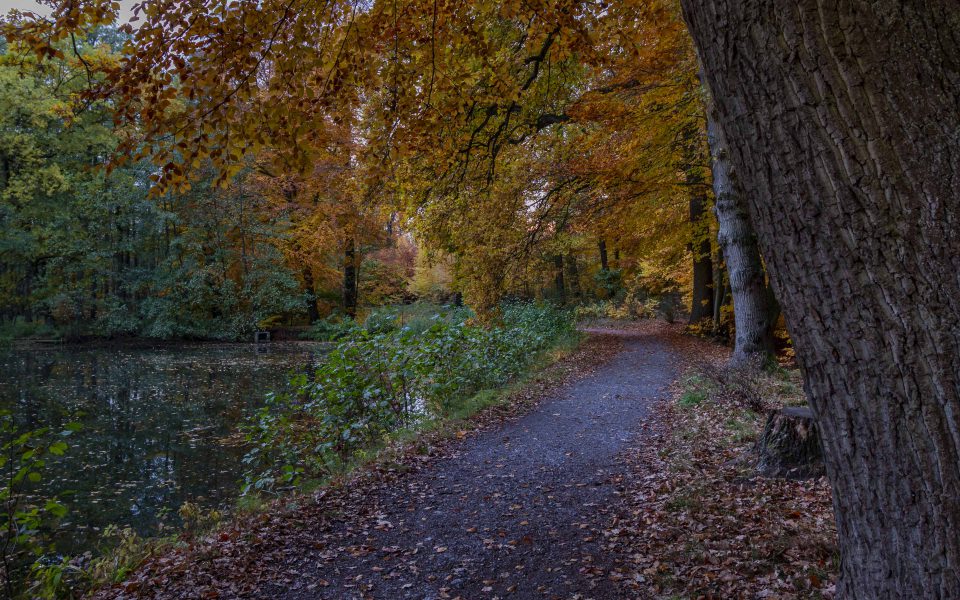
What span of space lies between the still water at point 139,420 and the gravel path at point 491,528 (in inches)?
80.8

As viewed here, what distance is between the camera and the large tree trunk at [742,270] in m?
9.44

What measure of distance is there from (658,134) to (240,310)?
20.4 metres

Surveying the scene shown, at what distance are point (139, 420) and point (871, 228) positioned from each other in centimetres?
1200

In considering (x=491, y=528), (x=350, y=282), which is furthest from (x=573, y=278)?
(x=491, y=528)

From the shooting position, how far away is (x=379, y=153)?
5.44 metres

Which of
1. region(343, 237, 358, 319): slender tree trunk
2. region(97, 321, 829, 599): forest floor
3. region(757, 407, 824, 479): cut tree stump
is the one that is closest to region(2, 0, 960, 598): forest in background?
region(97, 321, 829, 599): forest floor

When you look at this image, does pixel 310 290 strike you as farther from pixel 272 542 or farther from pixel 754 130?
pixel 754 130

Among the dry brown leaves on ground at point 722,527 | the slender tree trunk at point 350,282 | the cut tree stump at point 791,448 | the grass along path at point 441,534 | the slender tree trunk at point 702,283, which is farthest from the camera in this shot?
the slender tree trunk at point 350,282

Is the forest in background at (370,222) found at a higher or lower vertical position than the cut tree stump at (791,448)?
higher

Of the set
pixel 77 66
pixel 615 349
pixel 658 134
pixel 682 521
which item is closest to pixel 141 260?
pixel 615 349

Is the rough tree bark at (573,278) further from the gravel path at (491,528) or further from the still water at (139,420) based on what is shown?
the gravel path at (491,528)

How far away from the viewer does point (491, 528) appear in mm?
4480

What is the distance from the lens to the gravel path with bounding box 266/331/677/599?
3.65 metres

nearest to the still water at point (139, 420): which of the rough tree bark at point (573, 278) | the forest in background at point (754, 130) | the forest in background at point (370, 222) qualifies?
the forest in background at point (754, 130)
